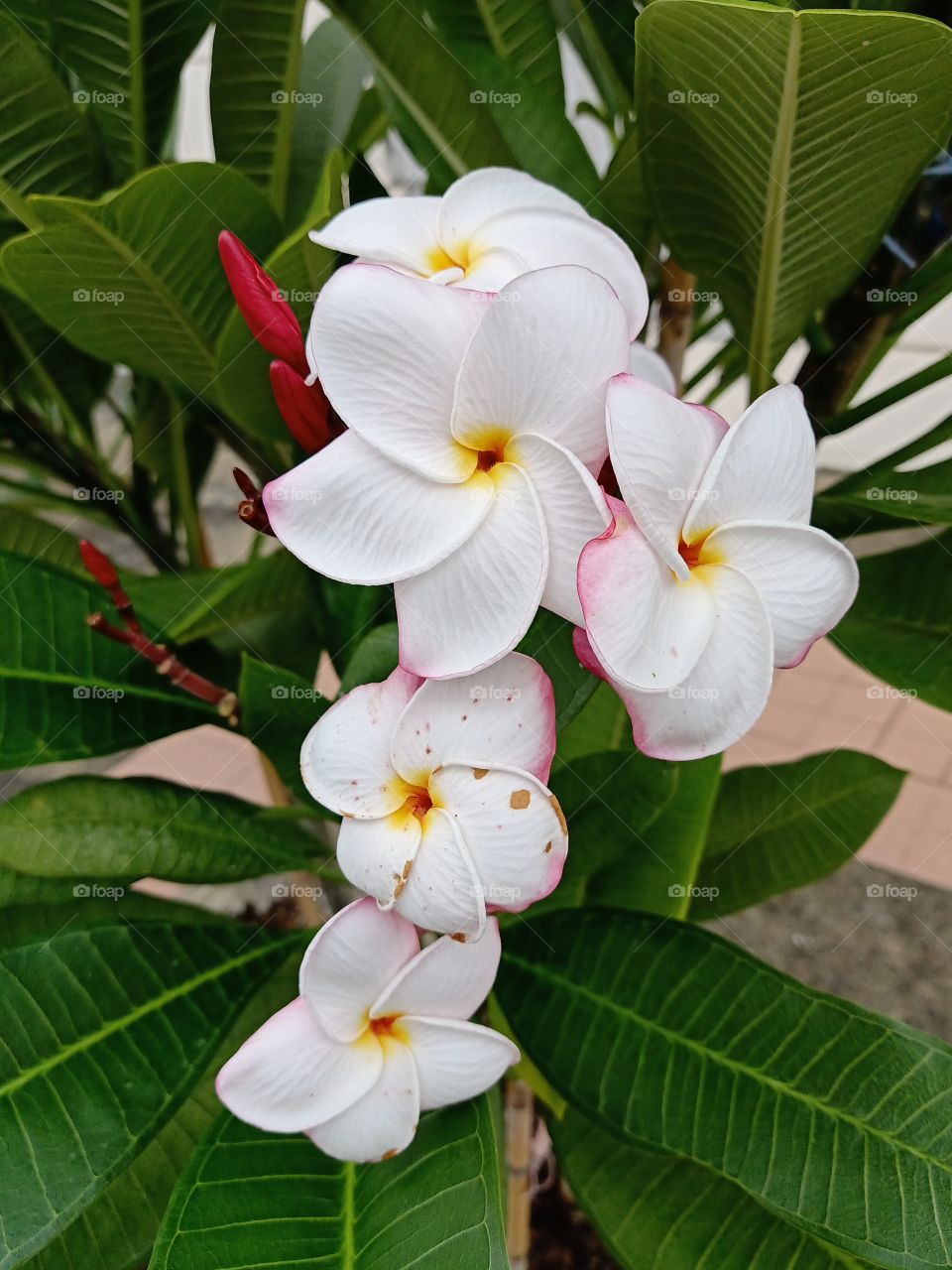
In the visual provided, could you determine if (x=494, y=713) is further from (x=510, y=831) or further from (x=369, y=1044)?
(x=369, y=1044)

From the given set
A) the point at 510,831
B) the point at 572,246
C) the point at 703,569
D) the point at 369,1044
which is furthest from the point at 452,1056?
the point at 572,246

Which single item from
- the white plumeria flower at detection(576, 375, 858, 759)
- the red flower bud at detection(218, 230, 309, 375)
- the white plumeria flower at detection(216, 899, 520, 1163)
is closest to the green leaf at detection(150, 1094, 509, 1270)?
the white plumeria flower at detection(216, 899, 520, 1163)

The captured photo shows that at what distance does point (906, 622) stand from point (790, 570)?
33 centimetres

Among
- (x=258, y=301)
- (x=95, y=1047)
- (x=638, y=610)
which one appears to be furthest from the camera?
(x=95, y=1047)

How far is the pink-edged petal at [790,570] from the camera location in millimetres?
365

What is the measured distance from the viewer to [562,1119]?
2.15ft

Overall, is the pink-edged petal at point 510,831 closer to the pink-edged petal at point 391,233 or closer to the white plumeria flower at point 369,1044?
the white plumeria flower at point 369,1044

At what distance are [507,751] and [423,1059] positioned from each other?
19cm

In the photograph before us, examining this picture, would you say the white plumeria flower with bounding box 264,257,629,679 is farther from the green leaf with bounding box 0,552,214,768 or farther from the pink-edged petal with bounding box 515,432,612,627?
the green leaf with bounding box 0,552,214,768

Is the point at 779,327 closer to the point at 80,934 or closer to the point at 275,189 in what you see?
the point at 275,189

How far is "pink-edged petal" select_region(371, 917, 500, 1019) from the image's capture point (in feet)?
1.41

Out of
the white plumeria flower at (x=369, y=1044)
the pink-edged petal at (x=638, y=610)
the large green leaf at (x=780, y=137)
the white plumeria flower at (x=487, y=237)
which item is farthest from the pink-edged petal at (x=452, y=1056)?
the large green leaf at (x=780, y=137)

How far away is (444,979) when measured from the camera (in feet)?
1.45

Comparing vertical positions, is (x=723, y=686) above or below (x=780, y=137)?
below
